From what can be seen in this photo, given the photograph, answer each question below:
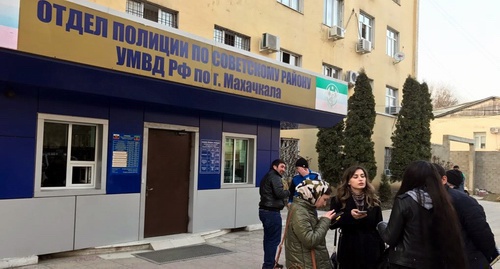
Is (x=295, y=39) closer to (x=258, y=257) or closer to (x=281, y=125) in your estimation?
(x=281, y=125)

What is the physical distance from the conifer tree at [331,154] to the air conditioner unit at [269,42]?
3709 millimetres

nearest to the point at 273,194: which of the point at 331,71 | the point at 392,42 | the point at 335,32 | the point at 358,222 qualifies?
the point at 358,222

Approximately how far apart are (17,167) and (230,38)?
24.8 feet

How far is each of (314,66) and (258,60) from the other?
7.02 meters

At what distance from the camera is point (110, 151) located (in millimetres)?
7012

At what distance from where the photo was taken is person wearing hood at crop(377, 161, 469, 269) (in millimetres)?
2982

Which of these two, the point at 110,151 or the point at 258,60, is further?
the point at 258,60

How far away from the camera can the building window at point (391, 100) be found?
1942 centimetres

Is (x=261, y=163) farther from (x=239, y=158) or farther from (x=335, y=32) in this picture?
(x=335, y=32)

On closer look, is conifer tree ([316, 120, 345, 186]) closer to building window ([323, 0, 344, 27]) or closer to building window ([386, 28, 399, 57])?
building window ([323, 0, 344, 27])

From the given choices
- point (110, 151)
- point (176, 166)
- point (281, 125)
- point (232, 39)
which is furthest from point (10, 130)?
point (232, 39)

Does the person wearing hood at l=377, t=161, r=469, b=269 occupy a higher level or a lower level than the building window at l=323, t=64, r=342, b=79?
lower

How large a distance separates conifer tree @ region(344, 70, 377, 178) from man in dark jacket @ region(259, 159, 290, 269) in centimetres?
883

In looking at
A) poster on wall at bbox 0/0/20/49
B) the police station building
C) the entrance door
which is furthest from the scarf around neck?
the entrance door
